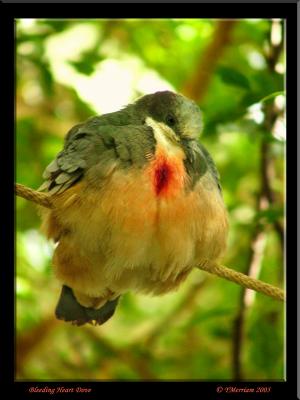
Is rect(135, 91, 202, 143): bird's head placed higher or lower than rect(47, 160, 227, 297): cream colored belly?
higher

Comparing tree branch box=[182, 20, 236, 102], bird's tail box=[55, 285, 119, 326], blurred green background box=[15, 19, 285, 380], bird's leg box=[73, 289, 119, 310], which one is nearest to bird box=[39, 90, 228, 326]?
bird's leg box=[73, 289, 119, 310]

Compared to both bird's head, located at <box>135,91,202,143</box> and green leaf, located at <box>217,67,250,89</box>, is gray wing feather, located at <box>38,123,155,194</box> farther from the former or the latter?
green leaf, located at <box>217,67,250,89</box>

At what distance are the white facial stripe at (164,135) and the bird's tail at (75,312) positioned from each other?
3.83 feet

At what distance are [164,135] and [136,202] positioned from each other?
1.58 feet

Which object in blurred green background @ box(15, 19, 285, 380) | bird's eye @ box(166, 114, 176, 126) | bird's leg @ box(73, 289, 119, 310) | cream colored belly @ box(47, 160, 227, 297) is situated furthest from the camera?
blurred green background @ box(15, 19, 285, 380)

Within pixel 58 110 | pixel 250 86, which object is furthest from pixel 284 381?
pixel 58 110

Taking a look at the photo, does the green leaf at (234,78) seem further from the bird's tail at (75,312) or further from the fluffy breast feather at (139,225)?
the bird's tail at (75,312)

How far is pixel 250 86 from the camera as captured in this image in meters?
4.20

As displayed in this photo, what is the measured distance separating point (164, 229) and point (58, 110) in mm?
2967

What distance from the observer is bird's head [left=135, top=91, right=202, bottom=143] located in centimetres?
380

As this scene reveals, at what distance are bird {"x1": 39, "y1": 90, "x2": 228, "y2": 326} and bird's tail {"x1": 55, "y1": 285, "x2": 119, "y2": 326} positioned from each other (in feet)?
1.08

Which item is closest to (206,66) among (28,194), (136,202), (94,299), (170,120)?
(170,120)

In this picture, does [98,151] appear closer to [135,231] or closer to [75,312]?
[135,231]
